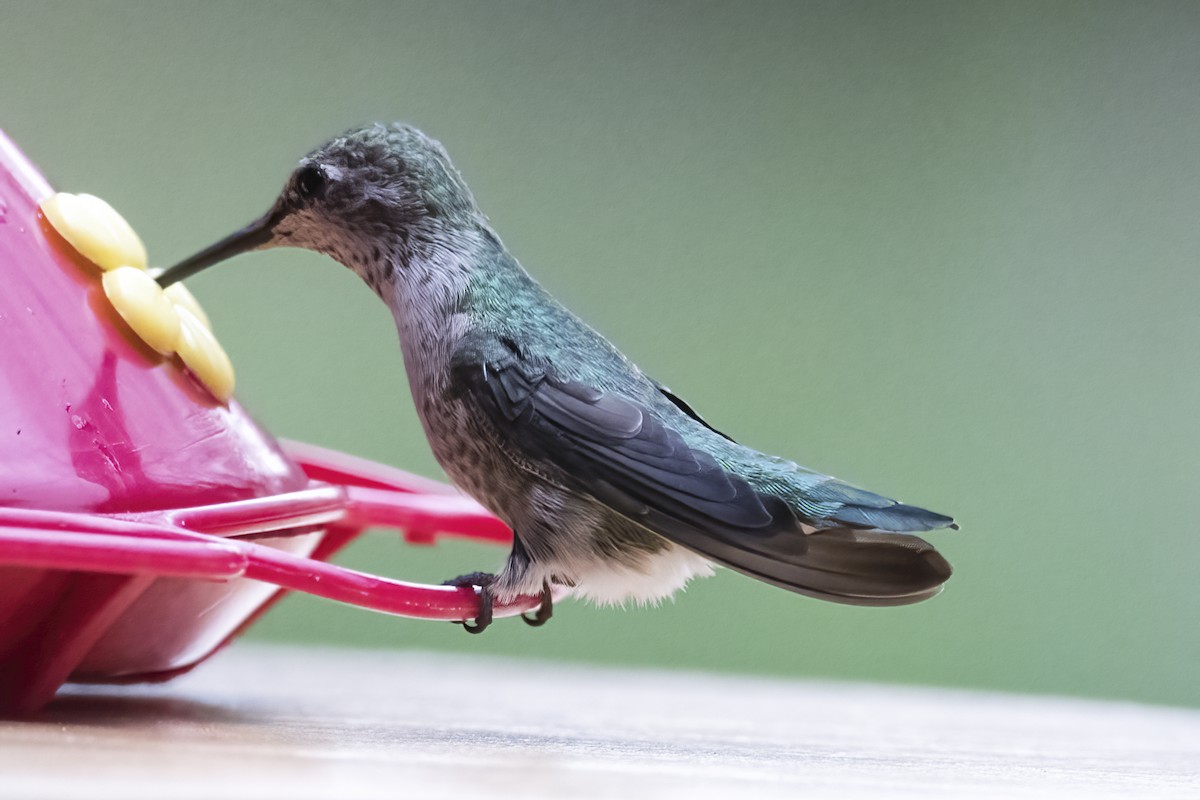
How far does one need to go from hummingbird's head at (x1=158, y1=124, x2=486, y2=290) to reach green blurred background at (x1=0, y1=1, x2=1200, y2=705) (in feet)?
5.84

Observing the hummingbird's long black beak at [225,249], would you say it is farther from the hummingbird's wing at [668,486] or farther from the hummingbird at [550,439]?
the hummingbird's wing at [668,486]

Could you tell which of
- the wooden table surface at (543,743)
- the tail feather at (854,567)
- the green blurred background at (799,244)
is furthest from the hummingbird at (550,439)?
the green blurred background at (799,244)

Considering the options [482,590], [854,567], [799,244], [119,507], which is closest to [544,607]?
[482,590]

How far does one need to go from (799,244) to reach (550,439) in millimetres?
2422

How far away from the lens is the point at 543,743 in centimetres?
97

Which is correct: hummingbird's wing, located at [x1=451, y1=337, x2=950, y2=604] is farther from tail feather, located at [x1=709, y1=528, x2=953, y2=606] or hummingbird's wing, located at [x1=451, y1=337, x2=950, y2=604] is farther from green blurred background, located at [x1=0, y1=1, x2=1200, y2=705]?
green blurred background, located at [x1=0, y1=1, x2=1200, y2=705]

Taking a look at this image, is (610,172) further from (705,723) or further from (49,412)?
(49,412)

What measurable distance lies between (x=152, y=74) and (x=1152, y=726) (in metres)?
2.65

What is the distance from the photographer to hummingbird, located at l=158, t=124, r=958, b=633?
3.25ft

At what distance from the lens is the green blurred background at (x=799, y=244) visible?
10.2ft

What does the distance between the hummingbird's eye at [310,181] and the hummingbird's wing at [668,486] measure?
270 mm

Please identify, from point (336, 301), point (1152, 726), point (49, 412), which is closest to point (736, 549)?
point (49, 412)

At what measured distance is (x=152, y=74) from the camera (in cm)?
318

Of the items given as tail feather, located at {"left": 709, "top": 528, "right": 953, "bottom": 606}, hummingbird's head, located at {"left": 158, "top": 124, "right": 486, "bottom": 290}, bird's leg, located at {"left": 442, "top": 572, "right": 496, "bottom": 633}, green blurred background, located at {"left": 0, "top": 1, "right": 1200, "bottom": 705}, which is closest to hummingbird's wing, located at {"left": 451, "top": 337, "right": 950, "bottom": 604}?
tail feather, located at {"left": 709, "top": 528, "right": 953, "bottom": 606}
